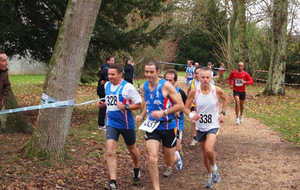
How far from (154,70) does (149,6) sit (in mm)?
7551

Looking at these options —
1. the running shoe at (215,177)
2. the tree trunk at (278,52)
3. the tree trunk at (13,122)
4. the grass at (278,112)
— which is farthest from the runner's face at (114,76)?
the tree trunk at (278,52)

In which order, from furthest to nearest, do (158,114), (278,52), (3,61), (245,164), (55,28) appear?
1. (278,52)
2. (55,28)
3. (245,164)
4. (3,61)
5. (158,114)

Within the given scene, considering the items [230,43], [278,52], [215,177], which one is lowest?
[215,177]

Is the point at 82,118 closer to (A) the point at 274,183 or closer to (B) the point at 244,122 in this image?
(B) the point at 244,122

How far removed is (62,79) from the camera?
726 cm

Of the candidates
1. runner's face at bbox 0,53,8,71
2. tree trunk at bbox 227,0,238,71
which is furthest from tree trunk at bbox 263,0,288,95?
runner's face at bbox 0,53,8,71

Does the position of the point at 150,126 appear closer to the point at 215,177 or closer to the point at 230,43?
the point at 215,177

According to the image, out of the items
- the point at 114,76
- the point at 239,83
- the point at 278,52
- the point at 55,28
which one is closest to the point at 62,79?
the point at 114,76

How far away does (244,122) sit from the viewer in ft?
50.2

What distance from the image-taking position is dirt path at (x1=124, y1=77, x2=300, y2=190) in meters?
7.11

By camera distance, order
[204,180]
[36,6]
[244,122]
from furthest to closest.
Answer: [244,122], [36,6], [204,180]

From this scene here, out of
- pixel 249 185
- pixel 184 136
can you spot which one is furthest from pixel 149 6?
pixel 249 185

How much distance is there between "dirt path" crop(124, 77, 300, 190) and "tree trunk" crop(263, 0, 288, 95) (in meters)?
11.8

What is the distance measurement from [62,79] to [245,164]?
4595 millimetres
